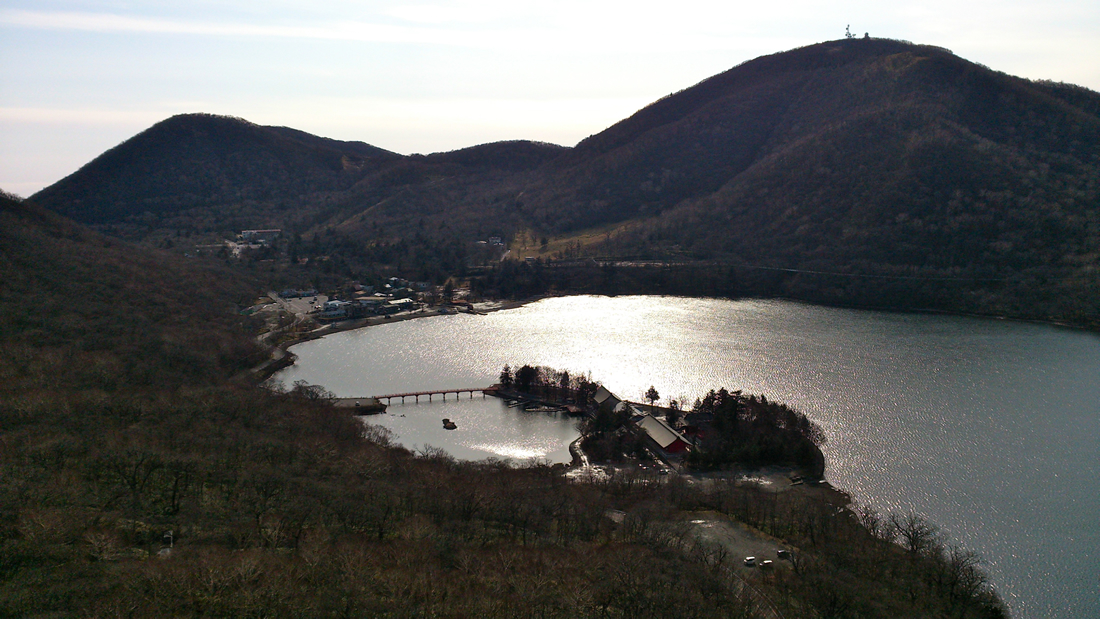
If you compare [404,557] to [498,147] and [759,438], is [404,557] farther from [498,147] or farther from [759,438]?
[498,147]

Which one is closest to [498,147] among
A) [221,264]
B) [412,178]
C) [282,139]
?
[412,178]

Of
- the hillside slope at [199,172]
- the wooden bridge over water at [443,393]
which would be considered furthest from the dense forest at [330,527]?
the hillside slope at [199,172]

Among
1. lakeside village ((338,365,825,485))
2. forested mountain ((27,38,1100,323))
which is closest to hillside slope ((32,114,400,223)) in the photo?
forested mountain ((27,38,1100,323))

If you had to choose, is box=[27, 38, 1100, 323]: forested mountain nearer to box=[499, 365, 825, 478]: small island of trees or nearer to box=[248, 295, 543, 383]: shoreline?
box=[248, 295, 543, 383]: shoreline

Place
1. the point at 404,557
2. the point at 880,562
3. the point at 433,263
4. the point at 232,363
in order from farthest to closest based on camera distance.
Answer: the point at 433,263 < the point at 232,363 < the point at 880,562 < the point at 404,557

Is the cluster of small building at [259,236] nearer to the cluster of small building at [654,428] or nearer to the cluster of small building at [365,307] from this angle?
the cluster of small building at [365,307]

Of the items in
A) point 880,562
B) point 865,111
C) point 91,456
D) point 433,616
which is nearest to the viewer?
point 433,616

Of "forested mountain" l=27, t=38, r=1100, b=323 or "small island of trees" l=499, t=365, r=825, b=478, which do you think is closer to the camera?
"small island of trees" l=499, t=365, r=825, b=478
